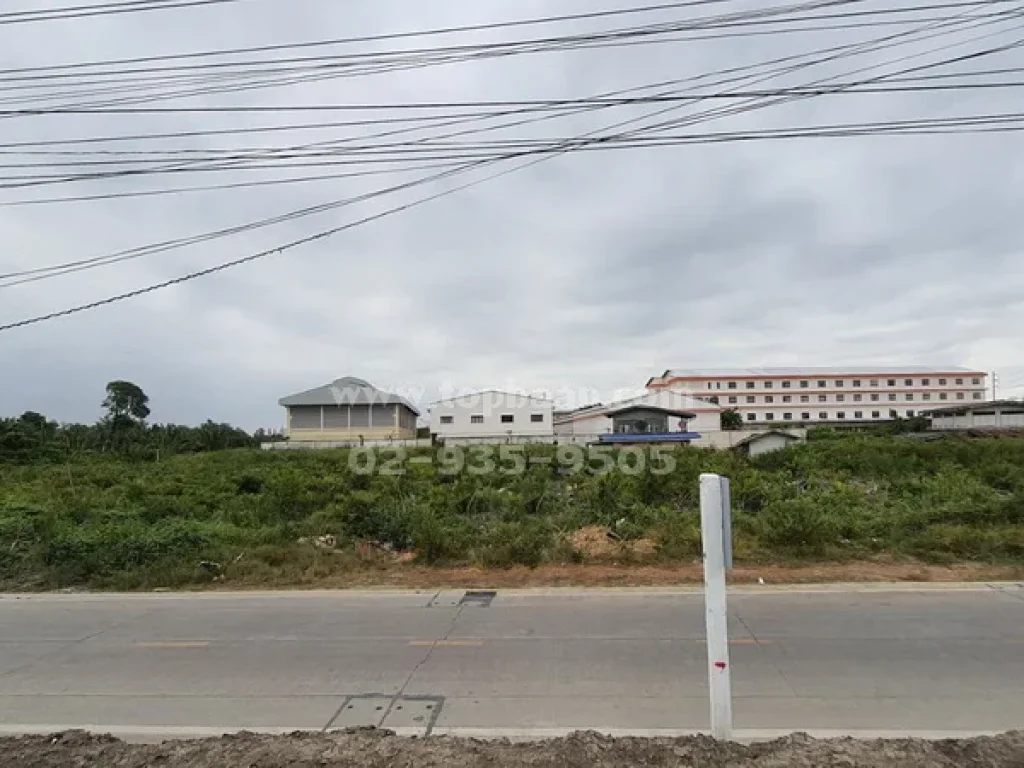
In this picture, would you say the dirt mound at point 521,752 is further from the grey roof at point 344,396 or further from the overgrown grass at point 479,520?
the grey roof at point 344,396

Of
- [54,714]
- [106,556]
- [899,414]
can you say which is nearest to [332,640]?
[54,714]

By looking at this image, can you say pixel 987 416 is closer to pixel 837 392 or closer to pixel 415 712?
pixel 837 392

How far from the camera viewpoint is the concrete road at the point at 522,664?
5.02 metres

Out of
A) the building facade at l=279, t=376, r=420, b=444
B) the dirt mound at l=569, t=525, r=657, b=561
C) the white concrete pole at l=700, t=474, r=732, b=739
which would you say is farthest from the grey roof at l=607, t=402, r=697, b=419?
the white concrete pole at l=700, t=474, r=732, b=739

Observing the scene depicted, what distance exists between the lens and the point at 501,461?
27.9m

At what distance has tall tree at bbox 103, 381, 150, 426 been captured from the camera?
66.2 metres

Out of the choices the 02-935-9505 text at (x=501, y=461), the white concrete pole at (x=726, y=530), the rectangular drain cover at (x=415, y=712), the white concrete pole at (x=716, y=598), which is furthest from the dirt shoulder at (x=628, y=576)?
the 02-935-9505 text at (x=501, y=461)

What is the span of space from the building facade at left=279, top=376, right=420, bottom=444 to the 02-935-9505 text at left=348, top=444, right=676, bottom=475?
2579 cm

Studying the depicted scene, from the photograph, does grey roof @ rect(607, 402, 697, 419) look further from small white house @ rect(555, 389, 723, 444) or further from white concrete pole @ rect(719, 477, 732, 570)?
Result: white concrete pole @ rect(719, 477, 732, 570)

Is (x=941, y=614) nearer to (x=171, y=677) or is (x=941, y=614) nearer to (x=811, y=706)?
(x=811, y=706)

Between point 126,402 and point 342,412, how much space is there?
27.6 m

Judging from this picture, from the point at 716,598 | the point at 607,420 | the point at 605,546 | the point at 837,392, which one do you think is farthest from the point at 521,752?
the point at 837,392

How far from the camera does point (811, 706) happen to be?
201 inches

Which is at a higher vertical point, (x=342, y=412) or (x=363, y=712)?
(x=342, y=412)
